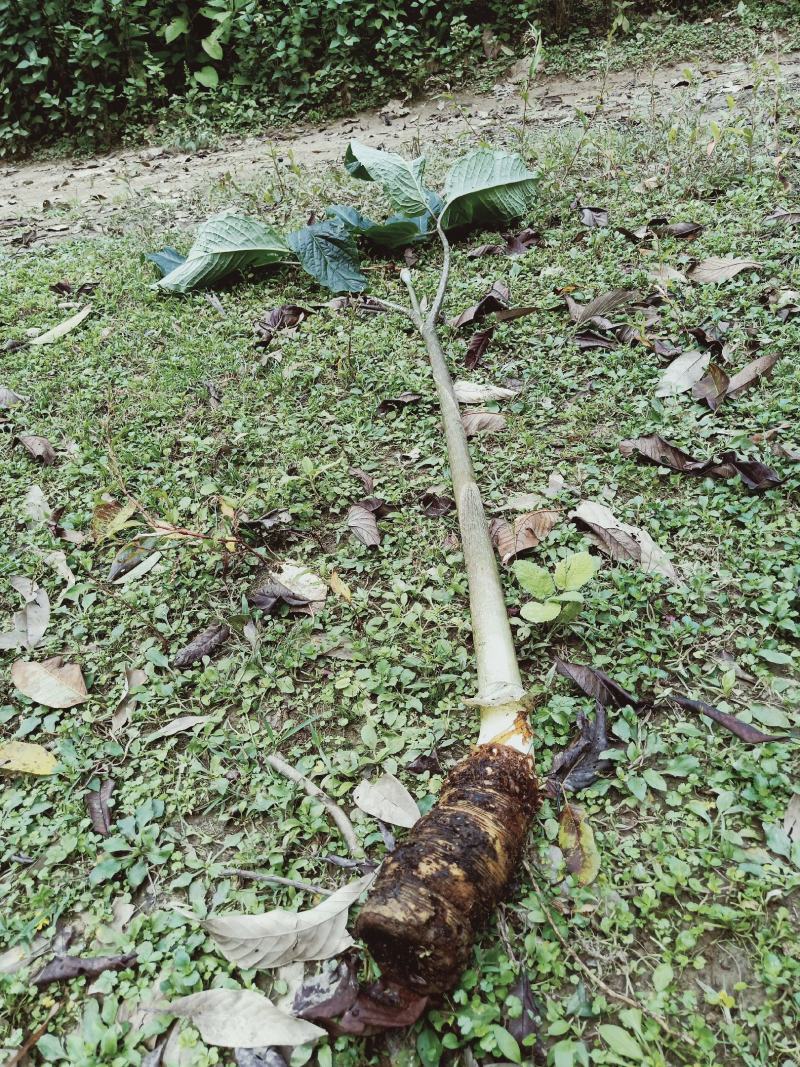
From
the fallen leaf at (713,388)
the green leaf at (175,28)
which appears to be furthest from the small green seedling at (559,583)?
the green leaf at (175,28)

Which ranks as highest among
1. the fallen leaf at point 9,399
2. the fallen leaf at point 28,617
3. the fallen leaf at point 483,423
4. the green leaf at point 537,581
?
the green leaf at point 537,581

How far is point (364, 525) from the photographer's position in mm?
2291

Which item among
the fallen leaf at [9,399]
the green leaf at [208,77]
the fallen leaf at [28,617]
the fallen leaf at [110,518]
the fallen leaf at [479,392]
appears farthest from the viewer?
the green leaf at [208,77]

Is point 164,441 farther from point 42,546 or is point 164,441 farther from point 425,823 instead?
point 425,823

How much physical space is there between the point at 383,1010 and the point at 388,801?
1.37ft

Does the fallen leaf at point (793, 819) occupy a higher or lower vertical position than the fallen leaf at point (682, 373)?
lower

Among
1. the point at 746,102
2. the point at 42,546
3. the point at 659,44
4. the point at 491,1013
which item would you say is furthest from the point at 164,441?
the point at 659,44

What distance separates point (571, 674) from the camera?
1.76 meters

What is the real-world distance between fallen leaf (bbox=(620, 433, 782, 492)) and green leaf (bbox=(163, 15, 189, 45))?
6910 mm

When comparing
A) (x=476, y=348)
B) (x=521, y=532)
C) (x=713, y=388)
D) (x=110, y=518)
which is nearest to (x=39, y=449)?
(x=110, y=518)

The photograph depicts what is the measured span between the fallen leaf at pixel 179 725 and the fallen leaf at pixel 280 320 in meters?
2.02

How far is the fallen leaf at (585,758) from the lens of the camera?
1.57m

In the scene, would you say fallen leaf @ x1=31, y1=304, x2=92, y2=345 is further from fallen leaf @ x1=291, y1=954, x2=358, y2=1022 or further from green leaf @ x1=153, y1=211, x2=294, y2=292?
fallen leaf @ x1=291, y1=954, x2=358, y2=1022

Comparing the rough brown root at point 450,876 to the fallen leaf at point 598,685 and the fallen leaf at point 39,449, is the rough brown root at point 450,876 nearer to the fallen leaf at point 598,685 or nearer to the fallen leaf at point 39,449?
the fallen leaf at point 598,685
